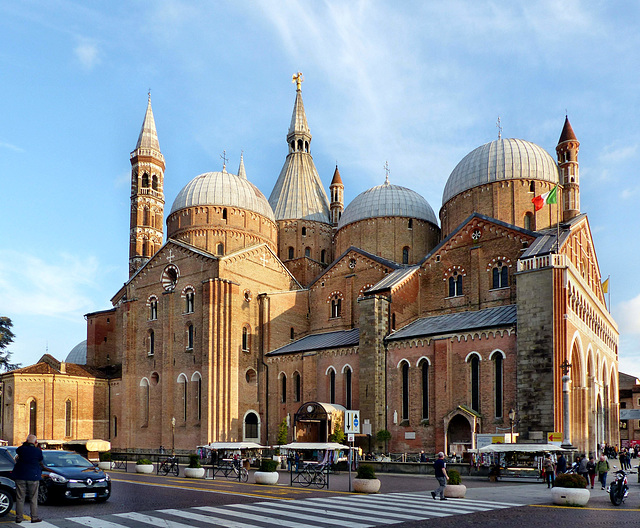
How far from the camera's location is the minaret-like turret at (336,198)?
63.6m

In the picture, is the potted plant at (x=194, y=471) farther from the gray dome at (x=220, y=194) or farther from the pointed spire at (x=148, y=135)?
the pointed spire at (x=148, y=135)

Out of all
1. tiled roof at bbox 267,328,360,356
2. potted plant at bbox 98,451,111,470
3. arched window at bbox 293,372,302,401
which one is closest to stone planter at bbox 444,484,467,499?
potted plant at bbox 98,451,111,470

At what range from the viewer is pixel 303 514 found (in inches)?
614

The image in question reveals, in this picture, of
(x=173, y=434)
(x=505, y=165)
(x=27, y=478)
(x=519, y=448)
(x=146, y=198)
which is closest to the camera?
(x=27, y=478)

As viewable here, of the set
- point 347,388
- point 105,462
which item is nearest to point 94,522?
point 105,462

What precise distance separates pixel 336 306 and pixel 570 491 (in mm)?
32601

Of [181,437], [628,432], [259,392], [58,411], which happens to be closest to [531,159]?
[259,392]

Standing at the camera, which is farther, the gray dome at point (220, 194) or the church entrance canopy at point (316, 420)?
the gray dome at point (220, 194)

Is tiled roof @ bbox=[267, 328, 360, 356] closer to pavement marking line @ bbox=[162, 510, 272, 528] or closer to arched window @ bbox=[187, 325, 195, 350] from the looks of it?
arched window @ bbox=[187, 325, 195, 350]

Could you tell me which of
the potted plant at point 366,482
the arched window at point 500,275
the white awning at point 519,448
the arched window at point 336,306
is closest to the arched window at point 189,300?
the arched window at point 336,306

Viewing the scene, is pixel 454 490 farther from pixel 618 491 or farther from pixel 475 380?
pixel 475 380

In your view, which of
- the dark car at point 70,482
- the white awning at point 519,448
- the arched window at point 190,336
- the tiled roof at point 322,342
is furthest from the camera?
the arched window at point 190,336

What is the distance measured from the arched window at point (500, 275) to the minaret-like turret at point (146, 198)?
36372 mm

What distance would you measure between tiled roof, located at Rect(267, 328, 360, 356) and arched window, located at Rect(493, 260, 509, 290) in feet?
30.5
